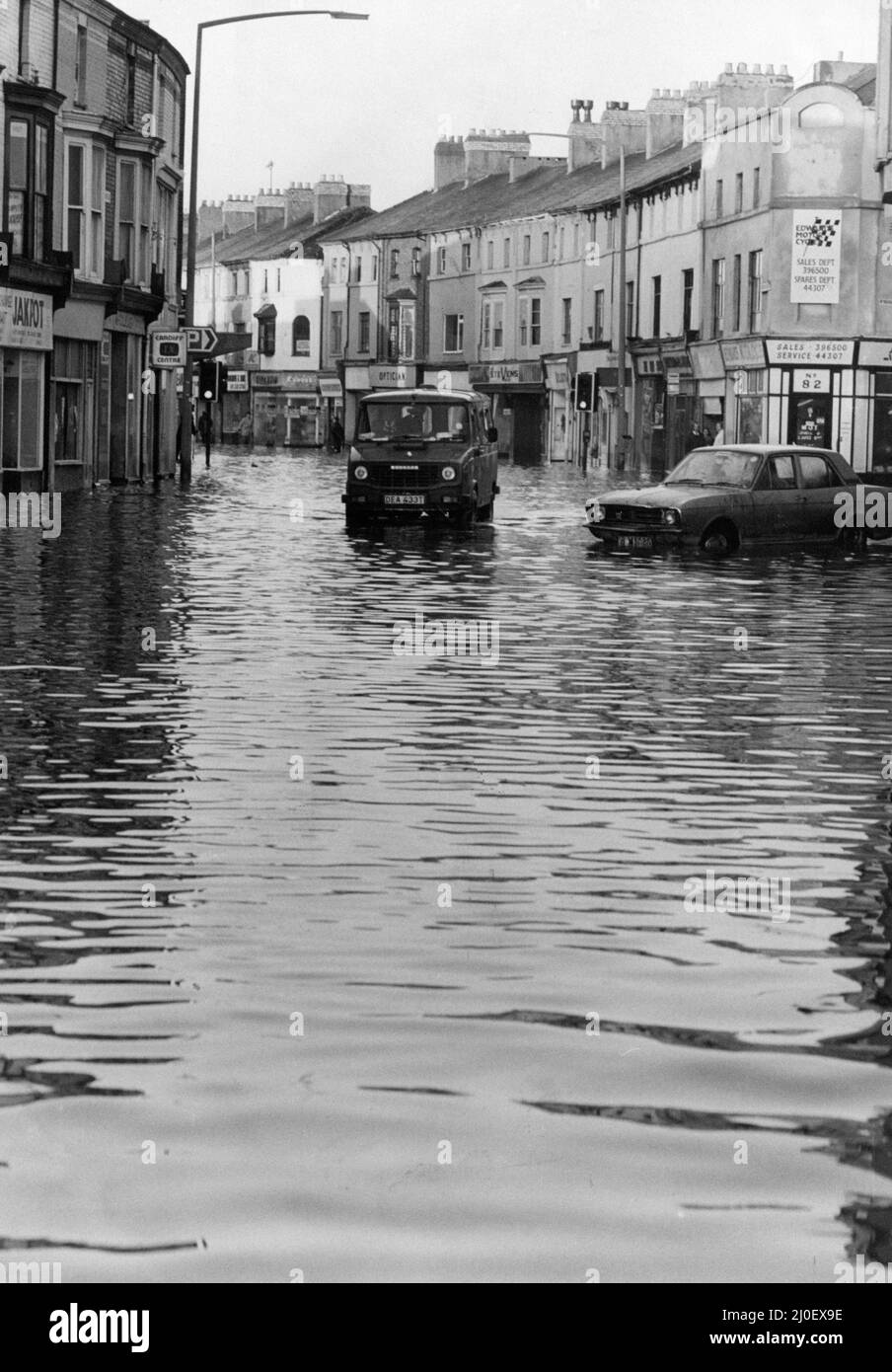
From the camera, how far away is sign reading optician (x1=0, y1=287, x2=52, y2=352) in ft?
136

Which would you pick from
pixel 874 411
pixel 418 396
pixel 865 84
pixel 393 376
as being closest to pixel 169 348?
pixel 418 396

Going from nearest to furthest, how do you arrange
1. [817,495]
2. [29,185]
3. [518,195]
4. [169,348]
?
[817,495], [29,185], [169,348], [518,195]

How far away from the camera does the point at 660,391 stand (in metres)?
78.1

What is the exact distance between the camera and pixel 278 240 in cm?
12888

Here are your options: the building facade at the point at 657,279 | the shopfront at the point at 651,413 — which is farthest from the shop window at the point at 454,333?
the shopfront at the point at 651,413

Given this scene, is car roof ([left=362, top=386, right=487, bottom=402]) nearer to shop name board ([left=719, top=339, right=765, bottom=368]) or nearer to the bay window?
the bay window

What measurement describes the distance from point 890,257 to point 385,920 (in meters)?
54.4

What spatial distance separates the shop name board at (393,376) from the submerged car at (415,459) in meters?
73.5

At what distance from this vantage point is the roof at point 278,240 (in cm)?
12325

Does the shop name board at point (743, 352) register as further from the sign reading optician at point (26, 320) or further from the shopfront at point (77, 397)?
the sign reading optician at point (26, 320)

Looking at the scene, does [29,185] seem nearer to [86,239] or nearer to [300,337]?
[86,239]

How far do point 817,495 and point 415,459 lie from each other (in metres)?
6.38

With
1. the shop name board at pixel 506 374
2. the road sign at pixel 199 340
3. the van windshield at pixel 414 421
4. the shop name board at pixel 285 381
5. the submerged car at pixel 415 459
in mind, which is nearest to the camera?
the submerged car at pixel 415 459
